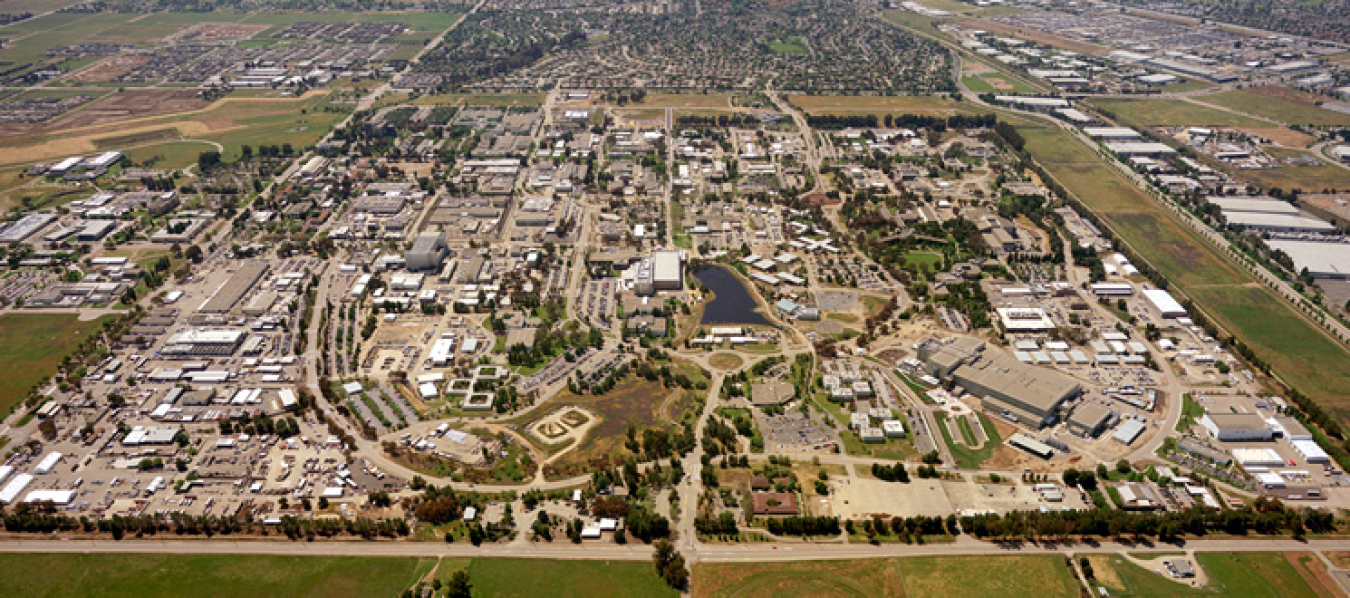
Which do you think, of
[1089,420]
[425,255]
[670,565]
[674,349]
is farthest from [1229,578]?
→ [425,255]

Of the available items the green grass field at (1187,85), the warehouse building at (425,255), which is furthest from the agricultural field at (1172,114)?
the warehouse building at (425,255)

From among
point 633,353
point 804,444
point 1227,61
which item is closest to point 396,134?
point 633,353

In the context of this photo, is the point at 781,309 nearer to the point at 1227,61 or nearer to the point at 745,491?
the point at 745,491

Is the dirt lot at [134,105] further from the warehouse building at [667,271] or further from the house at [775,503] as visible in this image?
the house at [775,503]

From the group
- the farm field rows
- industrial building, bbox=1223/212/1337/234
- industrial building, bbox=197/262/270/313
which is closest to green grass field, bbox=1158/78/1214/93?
industrial building, bbox=1223/212/1337/234

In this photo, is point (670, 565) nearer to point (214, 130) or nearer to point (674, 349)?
point (674, 349)

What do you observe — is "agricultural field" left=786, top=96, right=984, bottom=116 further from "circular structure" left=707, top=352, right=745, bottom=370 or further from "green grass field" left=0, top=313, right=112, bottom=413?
"green grass field" left=0, top=313, right=112, bottom=413
